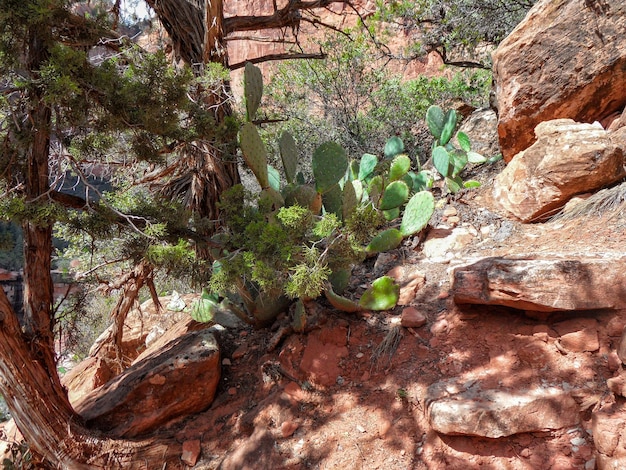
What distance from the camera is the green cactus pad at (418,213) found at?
3.48m

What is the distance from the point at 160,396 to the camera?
10.00 ft

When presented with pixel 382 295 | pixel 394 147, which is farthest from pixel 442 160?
pixel 382 295

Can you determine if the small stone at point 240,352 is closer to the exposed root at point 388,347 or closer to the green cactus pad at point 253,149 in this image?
the exposed root at point 388,347

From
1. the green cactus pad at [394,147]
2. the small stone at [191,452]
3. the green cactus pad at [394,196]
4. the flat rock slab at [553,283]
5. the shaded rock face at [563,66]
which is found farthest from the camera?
the green cactus pad at [394,147]

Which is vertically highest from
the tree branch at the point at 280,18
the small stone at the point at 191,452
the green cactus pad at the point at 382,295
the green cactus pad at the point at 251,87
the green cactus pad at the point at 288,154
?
the tree branch at the point at 280,18

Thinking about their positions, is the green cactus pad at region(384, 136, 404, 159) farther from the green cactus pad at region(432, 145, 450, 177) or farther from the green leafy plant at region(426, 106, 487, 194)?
the green cactus pad at region(432, 145, 450, 177)

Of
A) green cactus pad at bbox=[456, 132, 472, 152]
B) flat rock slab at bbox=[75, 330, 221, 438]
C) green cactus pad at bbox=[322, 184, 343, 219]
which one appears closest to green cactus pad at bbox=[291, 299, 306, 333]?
flat rock slab at bbox=[75, 330, 221, 438]

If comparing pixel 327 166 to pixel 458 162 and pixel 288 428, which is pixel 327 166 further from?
pixel 458 162

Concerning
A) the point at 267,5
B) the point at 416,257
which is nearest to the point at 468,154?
the point at 416,257

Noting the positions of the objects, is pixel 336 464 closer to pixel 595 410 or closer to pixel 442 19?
pixel 595 410

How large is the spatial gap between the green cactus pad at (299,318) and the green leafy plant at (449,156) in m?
2.57

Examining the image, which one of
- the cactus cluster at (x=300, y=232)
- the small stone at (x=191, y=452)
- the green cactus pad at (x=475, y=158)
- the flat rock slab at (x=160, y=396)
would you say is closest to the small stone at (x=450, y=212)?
the cactus cluster at (x=300, y=232)

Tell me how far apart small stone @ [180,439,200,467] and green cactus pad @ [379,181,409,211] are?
7.21 ft

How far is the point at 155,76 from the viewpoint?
2.51 meters
